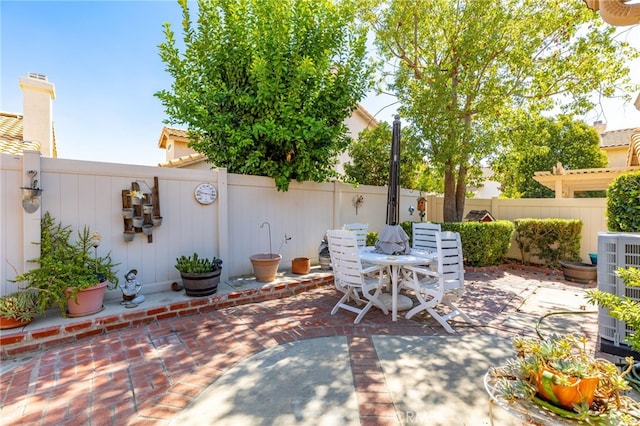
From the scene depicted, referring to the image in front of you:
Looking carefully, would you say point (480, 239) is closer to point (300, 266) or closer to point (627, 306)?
point (300, 266)

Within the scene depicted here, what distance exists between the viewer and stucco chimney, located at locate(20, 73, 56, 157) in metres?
8.20

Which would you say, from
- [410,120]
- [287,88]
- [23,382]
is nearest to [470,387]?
[23,382]

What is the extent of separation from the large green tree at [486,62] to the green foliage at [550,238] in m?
2.05

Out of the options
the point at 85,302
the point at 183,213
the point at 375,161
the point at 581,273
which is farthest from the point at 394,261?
the point at 375,161

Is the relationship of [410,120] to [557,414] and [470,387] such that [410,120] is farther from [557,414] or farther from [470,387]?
[557,414]

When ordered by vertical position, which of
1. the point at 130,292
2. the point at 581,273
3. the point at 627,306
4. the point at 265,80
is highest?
the point at 265,80

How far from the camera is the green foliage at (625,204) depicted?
362 cm

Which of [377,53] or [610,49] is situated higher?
[377,53]

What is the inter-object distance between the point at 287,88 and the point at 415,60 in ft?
13.3

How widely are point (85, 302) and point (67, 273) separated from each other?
0.39 metres

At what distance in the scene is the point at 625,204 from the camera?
3.75m

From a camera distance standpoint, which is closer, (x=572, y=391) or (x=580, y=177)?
(x=572, y=391)

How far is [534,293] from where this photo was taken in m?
5.36

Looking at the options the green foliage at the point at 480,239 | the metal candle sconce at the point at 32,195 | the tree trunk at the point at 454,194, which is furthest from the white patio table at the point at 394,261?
the tree trunk at the point at 454,194
